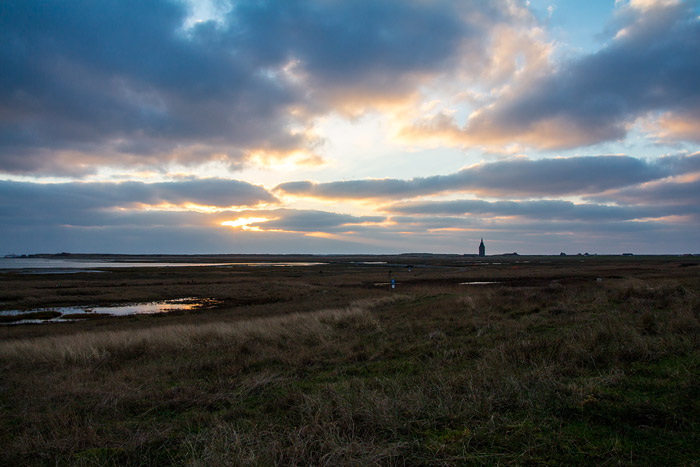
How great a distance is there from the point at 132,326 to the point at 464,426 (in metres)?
22.9

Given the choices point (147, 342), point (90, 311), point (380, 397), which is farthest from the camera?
point (90, 311)

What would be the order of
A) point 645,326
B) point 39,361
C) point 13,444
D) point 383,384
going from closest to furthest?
point 13,444 < point 383,384 < point 645,326 < point 39,361

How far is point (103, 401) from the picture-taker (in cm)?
675

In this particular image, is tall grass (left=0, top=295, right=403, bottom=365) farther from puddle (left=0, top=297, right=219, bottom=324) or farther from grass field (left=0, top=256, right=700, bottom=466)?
puddle (left=0, top=297, right=219, bottom=324)

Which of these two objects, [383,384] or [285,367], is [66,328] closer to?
→ [285,367]

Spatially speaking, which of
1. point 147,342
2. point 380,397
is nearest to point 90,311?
point 147,342

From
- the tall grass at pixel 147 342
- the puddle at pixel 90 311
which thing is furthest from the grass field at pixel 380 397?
the puddle at pixel 90 311

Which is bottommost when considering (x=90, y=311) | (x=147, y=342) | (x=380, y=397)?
(x=90, y=311)

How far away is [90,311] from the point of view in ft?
99.0

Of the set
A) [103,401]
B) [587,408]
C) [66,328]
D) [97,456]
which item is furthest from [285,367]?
[66,328]

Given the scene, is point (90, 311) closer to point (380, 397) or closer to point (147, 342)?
point (147, 342)

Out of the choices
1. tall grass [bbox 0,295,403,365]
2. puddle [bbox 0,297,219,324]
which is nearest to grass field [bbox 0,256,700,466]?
tall grass [bbox 0,295,403,365]

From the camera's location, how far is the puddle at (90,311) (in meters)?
26.4

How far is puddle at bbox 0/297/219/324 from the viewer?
26375mm
